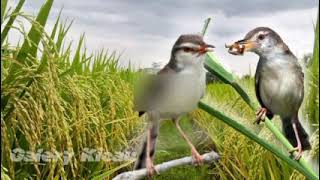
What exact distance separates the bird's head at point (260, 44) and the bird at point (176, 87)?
0.20ft

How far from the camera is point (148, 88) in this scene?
0.85m

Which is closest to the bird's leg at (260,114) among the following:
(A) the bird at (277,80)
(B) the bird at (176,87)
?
(A) the bird at (277,80)

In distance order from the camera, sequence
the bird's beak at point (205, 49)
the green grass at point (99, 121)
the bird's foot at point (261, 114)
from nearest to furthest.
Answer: the bird's beak at point (205, 49)
the bird's foot at point (261, 114)
the green grass at point (99, 121)

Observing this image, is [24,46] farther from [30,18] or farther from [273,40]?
[273,40]

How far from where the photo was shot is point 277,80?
94 cm

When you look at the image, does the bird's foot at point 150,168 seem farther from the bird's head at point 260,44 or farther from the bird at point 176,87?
the bird's head at point 260,44

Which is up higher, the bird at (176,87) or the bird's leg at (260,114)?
the bird at (176,87)

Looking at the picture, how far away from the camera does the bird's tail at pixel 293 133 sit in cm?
100

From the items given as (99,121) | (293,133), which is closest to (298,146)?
(293,133)

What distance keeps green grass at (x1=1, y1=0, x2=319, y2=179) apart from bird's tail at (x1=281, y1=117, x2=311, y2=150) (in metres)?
0.11

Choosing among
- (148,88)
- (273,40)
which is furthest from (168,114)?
(273,40)

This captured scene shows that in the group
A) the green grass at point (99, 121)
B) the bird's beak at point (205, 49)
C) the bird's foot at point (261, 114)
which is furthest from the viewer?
the green grass at point (99, 121)

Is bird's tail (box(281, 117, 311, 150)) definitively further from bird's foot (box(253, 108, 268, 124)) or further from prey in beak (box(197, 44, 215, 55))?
prey in beak (box(197, 44, 215, 55))

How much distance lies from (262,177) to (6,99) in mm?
908
